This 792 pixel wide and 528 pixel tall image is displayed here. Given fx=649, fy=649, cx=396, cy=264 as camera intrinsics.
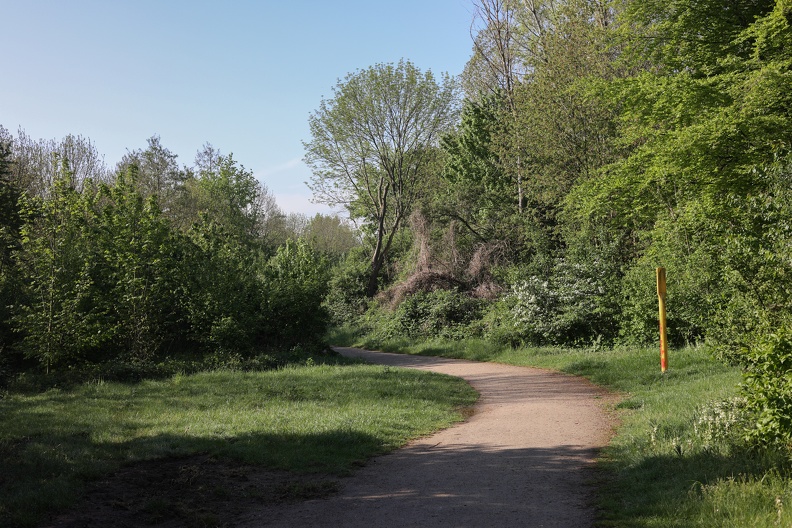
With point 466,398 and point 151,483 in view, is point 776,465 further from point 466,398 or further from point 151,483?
point 466,398

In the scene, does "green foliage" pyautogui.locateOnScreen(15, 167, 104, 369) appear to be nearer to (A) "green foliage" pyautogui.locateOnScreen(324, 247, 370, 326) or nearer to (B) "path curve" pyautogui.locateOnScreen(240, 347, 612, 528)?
(B) "path curve" pyautogui.locateOnScreen(240, 347, 612, 528)

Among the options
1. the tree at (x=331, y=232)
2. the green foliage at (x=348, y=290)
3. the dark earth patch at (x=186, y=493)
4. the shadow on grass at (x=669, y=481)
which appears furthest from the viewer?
the tree at (x=331, y=232)

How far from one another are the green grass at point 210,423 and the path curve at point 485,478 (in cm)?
75

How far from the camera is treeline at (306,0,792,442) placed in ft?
34.2

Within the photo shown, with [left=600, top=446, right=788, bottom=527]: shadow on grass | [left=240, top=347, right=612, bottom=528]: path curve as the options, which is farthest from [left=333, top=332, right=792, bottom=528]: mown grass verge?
[left=240, top=347, right=612, bottom=528]: path curve

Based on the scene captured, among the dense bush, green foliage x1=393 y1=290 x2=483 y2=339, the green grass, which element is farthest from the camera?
green foliage x1=393 y1=290 x2=483 y2=339

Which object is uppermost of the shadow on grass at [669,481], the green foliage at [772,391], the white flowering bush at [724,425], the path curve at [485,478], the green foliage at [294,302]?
the green foliage at [294,302]

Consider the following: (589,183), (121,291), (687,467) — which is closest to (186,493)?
(687,467)

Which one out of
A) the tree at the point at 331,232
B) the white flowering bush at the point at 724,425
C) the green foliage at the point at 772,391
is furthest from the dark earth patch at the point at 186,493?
the tree at the point at 331,232

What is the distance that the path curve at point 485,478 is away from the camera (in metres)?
6.16

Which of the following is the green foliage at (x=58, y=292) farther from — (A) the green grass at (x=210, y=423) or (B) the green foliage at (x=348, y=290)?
(B) the green foliage at (x=348, y=290)

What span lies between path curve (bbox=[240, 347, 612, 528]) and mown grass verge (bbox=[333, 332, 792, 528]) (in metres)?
0.37

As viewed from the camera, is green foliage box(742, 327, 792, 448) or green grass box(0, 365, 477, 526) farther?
green grass box(0, 365, 477, 526)

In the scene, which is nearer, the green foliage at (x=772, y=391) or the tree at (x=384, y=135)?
the green foliage at (x=772, y=391)
